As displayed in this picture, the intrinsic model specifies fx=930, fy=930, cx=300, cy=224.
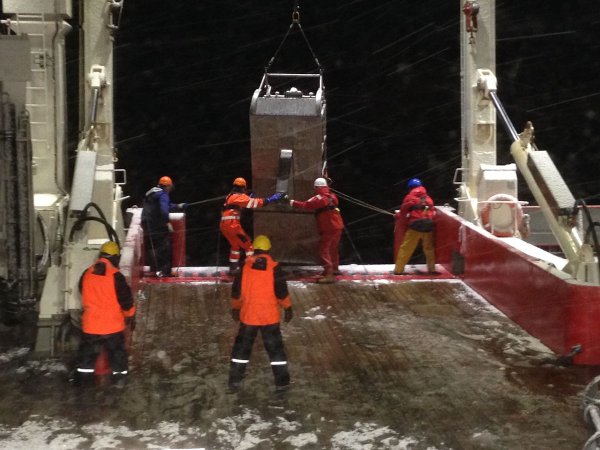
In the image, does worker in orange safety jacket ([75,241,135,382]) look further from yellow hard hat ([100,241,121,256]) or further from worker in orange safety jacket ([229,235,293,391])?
worker in orange safety jacket ([229,235,293,391])

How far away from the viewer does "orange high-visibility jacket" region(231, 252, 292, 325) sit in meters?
8.38

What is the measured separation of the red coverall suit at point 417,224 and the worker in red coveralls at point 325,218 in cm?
101

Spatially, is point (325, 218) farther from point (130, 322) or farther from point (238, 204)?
point (130, 322)

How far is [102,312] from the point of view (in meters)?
8.55

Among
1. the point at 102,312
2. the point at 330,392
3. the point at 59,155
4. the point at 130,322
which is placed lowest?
the point at 330,392

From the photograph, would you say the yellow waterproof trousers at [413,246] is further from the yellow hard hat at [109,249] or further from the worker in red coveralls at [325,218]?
the yellow hard hat at [109,249]

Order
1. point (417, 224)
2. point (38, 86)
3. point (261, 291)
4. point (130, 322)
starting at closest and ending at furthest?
point (261, 291) → point (130, 322) → point (38, 86) → point (417, 224)

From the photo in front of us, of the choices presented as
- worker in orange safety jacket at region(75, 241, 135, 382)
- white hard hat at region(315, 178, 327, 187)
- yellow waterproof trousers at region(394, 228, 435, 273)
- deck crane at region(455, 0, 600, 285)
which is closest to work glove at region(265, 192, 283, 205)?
white hard hat at region(315, 178, 327, 187)

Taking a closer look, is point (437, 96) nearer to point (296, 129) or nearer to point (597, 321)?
point (296, 129)

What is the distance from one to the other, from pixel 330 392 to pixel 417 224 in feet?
16.8

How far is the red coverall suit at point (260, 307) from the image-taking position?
27.5 ft

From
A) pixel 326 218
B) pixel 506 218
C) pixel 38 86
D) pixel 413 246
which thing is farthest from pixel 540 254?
pixel 38 86

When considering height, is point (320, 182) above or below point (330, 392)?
above

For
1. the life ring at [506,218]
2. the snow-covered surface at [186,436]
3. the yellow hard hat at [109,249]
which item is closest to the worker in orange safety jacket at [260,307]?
the snow-covered surface at [186,436]
